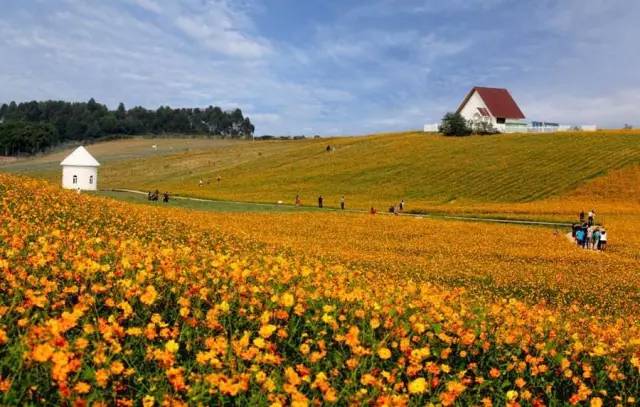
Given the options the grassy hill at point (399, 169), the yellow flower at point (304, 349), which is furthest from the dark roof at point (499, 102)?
the yellow flower at point (304, 349)

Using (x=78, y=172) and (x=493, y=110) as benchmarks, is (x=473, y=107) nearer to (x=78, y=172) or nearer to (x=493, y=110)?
(x=493, y=110)

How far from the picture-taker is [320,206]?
2498 inches

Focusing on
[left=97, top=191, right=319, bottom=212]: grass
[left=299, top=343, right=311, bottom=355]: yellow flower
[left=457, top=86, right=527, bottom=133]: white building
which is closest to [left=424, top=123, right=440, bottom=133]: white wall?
[left=457, top=86, right=527, bottom=133]: white building

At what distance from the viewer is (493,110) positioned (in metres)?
119

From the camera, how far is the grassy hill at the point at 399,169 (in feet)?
245

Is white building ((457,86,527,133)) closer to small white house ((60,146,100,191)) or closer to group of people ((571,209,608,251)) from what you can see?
small white house ((60,146,100,191))

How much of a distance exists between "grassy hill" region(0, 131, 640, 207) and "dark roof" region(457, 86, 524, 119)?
1249cm

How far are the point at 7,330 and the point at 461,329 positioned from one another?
18.8 ft

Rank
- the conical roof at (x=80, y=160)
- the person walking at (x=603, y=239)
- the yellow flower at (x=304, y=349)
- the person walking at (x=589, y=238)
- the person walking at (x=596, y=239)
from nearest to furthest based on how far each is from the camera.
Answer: the yellow flower at (x=304, y=349) → the person walking at (x=603, y=239) → the person walking at (x=596, y=239) → the person walking at (x=589, y=238) → the conical roof at (x=80, y=160)

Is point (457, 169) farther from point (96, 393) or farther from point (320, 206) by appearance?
point (96, 393)

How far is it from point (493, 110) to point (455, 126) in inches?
412

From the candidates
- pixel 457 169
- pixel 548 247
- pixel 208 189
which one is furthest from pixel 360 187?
pixel 548 247

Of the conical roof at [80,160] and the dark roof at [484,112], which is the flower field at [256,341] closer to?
the conical roof at [80,160]

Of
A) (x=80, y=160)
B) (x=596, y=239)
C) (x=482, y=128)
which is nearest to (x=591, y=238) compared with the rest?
(x=596, y=239)
